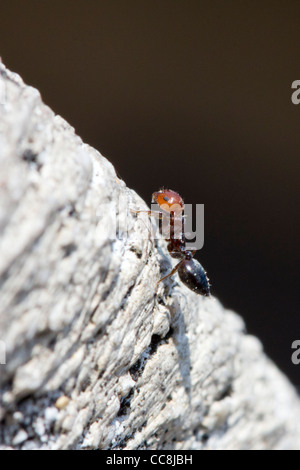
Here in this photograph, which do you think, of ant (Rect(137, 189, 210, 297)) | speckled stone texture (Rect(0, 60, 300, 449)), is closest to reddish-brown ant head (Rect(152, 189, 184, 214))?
ant (Rect(137, 189, 210, 297))

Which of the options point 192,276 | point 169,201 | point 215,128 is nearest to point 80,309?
point 192,276

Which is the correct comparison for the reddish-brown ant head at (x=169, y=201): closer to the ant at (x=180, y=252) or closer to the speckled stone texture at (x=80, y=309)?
the ant at (x=180, y=252)

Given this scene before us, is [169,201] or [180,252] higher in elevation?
[169,201]

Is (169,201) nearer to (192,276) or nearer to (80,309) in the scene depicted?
(192,276)

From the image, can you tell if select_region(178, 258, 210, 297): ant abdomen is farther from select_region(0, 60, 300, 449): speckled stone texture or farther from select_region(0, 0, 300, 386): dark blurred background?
select_region(0, 0, 300, 386): dark blurred background

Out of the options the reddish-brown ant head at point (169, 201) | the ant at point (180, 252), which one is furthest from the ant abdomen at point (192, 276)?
the reddish-brown ant head at point (169, 201)

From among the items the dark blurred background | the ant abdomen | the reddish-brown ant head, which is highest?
the dark blurred background

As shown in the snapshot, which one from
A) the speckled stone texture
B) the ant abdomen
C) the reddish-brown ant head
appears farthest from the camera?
the reddish-brown ant head

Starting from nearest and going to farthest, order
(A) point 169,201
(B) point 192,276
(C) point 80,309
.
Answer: (C) point 80,309 < (B) point 192,276 < (A) point 169,201

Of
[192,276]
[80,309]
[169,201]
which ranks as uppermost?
[169,201]
